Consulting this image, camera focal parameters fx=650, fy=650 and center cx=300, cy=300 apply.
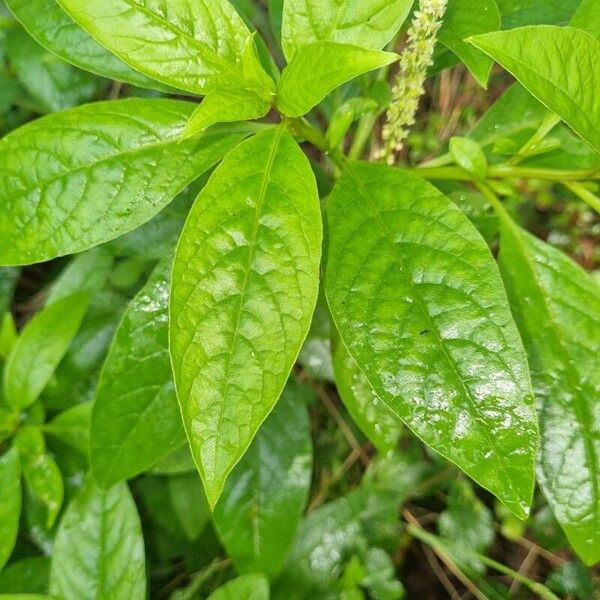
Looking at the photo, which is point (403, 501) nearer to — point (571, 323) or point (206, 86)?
point (571, 323)

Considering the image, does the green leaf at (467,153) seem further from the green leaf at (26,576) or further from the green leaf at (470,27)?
the green leaf at (26,576)

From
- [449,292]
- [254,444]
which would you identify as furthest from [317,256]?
[254,444]

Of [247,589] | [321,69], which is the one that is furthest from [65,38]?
[247,589]

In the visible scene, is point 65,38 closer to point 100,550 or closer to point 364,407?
point 364,407

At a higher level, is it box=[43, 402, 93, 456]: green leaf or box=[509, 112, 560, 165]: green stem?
box=[509, 112, 560, 165]: green stem

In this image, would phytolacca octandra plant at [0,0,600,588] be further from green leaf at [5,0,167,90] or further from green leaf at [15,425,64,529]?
green leaf at [15,425,64,529]

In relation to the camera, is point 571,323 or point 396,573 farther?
point 396,573

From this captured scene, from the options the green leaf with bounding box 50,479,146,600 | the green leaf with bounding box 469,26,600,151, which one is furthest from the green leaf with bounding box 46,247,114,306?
the green leaf with bounding box 469,26,600,151

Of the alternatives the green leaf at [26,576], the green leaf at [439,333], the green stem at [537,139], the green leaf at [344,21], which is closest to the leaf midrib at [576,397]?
the green stem at [537,139]
